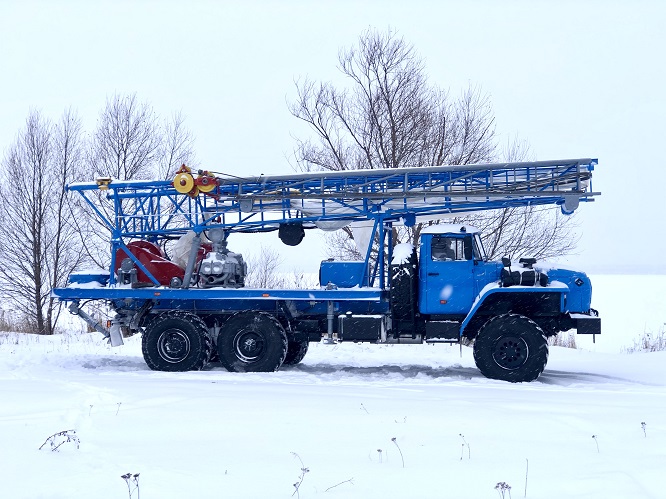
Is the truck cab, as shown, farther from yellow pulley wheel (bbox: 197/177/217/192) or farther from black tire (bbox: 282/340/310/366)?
yellow pulley wheel (bbox: 197/177/217/192)

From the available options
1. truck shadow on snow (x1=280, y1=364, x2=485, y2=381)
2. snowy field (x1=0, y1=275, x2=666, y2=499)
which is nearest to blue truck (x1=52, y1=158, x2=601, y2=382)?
truck shadow on snow (x1=280, y1=364, x2=485, y2=381)

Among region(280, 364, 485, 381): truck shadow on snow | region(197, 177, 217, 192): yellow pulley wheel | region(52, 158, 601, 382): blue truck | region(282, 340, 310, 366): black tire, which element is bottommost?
region(280, 364, 485, 381): truck shadow on snow

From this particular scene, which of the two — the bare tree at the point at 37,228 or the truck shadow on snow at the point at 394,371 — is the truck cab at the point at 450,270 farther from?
the bare tree at the point at 37,228

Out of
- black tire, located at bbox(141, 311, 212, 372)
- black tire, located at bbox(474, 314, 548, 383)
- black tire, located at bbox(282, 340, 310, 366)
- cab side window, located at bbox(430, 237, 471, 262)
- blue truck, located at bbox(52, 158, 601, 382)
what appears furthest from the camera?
black tire, located at bbox(282, 340, 310, 366)

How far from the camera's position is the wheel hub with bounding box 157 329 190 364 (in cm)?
1312

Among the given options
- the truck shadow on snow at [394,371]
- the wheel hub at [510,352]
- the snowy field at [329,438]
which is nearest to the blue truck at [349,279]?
the wheel hub at [510,352]

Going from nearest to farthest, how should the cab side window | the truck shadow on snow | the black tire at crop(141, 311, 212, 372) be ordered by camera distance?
the truck shadow on snow → the cab side window → the black tire at crop(141, 311, 212, 372)

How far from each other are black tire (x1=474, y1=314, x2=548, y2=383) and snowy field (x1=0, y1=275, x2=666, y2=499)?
779 mm

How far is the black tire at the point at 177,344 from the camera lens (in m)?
13.1

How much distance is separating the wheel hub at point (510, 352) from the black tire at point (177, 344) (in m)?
4.87

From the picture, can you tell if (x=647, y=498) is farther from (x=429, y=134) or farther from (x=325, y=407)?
(x=429, y=134)

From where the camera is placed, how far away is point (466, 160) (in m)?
20.4

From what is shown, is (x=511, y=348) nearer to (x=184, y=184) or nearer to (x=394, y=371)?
(x=394, y=371)

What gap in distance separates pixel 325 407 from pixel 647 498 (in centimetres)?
371
